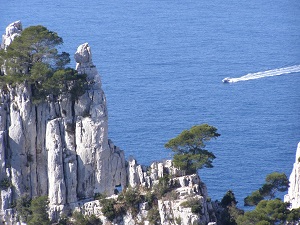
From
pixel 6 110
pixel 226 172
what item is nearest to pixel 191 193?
pixel 6 110

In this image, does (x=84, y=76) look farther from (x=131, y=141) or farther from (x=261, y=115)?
(x=261, y=115)

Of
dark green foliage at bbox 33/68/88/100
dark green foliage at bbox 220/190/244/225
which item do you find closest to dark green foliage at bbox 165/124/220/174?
dark green foliage at bbox 220/190/244/225

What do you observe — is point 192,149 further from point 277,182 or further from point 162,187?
point 277,182

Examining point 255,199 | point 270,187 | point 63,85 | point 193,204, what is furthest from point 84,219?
point 270,187

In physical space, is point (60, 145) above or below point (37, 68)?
below

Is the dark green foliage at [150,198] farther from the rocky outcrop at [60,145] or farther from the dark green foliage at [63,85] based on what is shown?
the dark green foliage at [63,85]

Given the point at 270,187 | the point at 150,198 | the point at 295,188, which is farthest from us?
the point at 295,188

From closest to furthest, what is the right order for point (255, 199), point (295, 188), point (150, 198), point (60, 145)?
point (150, 198)
point (60, 145)
point (255, 199)
point (295, 188)

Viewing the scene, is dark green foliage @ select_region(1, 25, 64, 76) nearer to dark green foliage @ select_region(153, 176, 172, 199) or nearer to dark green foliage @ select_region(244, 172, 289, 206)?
dark green foliage @ select_region(153, 176, 172, 199)
